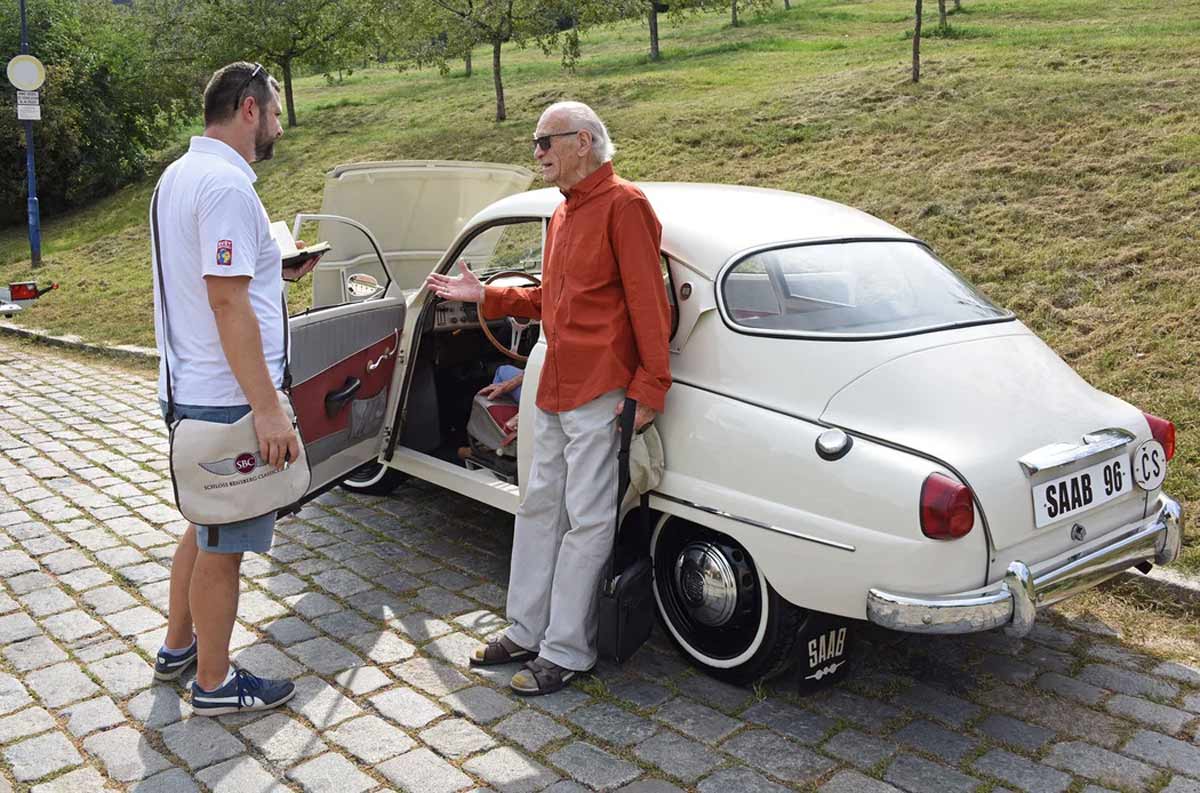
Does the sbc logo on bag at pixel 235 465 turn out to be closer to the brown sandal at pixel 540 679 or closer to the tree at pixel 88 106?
the brown sandal at pixel 540 679

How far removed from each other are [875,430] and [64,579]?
3.75 m

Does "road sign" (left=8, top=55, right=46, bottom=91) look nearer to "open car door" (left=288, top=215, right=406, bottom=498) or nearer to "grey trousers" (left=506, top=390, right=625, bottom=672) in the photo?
"open car door" (left=288, top=215, right=406, bottom=498)

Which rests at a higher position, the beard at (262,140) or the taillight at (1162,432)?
the beard at (262,140)

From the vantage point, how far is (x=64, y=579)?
5.02 meters

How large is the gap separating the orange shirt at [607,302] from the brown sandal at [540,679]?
3.12ft

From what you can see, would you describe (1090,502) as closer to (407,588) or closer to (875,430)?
(875,430)

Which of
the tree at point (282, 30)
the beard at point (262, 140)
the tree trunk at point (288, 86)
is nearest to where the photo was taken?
the beard at point (262, 140)

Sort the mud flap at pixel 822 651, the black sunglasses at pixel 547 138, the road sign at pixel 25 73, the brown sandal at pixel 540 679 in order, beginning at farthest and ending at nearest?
the road sign at pixel 25 73
the brown sandal at pixel 540 679
the black sunglasses at pixel 547 138
the mud flap at pixel 822 651

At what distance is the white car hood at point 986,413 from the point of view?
3.41 m

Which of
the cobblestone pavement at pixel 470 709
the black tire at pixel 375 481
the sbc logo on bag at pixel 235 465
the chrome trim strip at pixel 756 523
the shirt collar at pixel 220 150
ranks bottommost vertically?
the cobblestone pavement at pixel 470 709

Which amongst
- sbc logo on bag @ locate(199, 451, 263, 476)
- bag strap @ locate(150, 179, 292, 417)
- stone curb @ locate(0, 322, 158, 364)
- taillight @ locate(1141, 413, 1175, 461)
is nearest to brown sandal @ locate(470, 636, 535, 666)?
sbc logo on bag @ locate(199, 451, 263, 476)

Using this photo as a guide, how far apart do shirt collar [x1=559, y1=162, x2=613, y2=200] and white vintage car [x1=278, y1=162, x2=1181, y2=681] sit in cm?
43

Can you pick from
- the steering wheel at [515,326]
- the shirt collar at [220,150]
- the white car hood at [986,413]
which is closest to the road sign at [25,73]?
the steering wheel at [515,326]

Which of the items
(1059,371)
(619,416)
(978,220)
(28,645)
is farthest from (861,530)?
(978,220)
